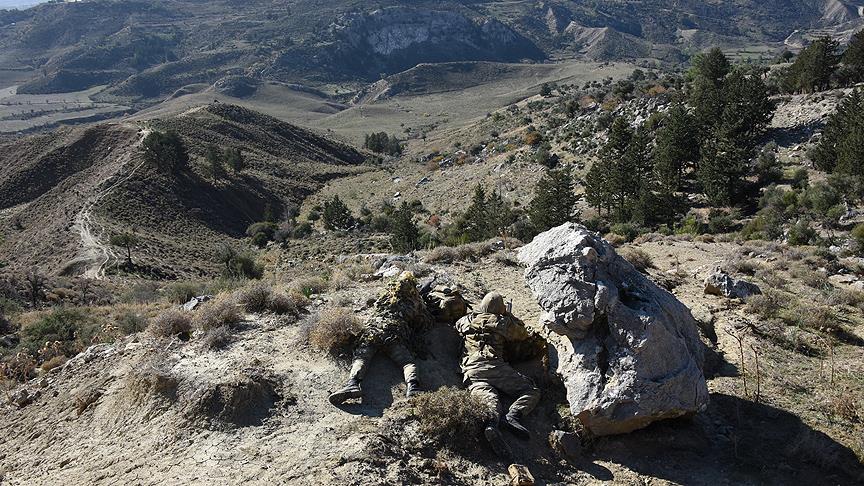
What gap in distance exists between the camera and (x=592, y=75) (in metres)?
160

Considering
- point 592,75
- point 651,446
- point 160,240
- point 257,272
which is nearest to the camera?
point 651,446

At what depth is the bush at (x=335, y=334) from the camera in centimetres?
1041

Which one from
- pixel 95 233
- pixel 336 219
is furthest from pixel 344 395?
pixel 95 233

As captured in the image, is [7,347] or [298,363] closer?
[298,363]

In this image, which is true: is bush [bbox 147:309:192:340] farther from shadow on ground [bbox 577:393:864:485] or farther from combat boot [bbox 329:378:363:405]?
shadow on ground [bbox 577:393:864:485]

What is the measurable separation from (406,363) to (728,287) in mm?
9785

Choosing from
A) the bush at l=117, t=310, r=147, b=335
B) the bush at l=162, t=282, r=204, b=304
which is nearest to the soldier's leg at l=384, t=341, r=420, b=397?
the bush at l=117, t=310, r=147, b=335

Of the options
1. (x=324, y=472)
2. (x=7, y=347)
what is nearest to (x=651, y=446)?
(x=324, y=472)

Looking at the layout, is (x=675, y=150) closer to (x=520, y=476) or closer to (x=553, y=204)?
(x=553, y=204)

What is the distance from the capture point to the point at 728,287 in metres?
14.2

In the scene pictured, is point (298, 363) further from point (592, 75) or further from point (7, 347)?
point (592, 75)

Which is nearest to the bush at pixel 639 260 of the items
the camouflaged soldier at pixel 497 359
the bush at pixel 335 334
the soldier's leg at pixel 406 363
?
the camouflaged soldier at pixel 497 359

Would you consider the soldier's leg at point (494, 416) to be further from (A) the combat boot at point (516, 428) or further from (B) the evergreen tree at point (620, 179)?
(B) the evergreen tree at point (620, 179)

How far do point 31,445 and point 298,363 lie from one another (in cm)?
485
